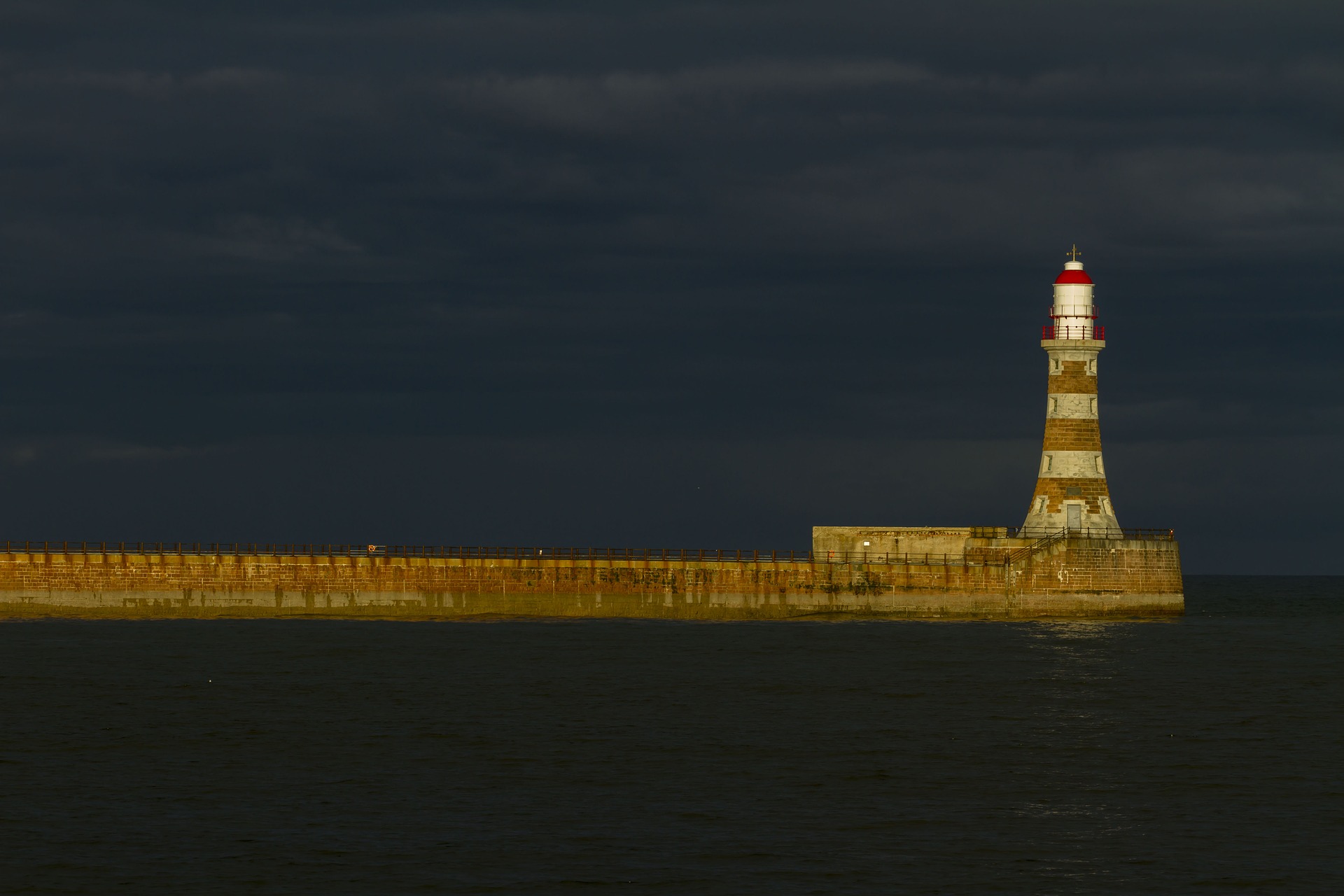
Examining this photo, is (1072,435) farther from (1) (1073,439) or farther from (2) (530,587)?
(2) (530,587)

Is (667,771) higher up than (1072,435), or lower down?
lower down

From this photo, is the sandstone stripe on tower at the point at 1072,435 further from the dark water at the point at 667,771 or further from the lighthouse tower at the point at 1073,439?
the dark water at the point at 667,771

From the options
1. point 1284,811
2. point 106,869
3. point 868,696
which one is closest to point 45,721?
point 106,869

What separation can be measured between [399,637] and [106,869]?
4717cm

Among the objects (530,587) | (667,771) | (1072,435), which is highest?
(1072,435)

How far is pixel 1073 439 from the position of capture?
75938 millimetres

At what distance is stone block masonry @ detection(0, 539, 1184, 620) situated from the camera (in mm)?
78750

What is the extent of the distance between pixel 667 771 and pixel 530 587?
44.5 meters

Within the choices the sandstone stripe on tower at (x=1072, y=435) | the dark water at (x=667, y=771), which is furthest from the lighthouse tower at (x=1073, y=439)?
the dark water at (x=667, y=771)

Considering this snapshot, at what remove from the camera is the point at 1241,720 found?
46.1 m

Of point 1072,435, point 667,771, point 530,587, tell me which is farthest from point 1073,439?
point 667,771

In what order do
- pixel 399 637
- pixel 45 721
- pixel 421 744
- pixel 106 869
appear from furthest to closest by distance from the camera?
1. pixel 399 637
2. pixel 45 721
3. pixel 421 744
4. pixel 106 869

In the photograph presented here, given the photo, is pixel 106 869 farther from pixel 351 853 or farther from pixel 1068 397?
pixel 1068 397

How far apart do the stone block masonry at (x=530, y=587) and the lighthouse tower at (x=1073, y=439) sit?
292cm
